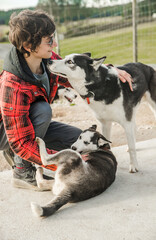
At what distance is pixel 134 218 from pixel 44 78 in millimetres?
1504

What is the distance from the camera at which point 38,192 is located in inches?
107

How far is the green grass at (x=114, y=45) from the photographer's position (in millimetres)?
10935

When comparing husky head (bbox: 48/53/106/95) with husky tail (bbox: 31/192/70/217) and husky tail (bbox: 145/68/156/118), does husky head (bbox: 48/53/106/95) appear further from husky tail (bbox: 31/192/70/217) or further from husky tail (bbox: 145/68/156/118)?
husky tail (bbox: 31/192/70/217)

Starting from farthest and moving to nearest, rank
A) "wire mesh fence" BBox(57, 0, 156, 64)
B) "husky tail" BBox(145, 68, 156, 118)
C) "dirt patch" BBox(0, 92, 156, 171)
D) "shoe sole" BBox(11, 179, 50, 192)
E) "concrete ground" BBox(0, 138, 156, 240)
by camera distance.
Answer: "wire mesh fence" BBox(57, 0, 156, 64) → "dirt patch" BBox(0, 92, 156, 171) → "husky tail" BBox(145, 68, 156, 118) → "shoe sole" BBox(11, 179, 50, 192) → "concrete ground" BBox(0, 138, 156, 240)

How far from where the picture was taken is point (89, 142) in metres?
3.16

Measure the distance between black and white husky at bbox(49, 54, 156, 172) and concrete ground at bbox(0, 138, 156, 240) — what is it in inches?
19.1

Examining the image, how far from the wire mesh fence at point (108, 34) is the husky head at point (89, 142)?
730cm

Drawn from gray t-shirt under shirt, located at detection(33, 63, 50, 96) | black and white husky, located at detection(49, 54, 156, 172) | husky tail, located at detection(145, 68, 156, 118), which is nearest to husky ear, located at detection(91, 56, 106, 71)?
black and white husky, located at detection(49, 54, 156, 172)

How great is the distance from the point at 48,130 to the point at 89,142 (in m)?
0.47

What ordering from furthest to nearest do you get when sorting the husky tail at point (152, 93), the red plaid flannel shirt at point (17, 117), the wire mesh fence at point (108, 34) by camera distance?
1. the wire mesh fence at point (108, 34)
2. the husky tail at point (152, 93)
3. the red plaid flannel shirt at point (17, 117)

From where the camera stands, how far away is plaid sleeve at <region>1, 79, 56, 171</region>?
8.14 ft

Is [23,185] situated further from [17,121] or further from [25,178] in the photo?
[17,121]

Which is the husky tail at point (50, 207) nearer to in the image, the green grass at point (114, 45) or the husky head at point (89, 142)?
the husky head at point (89, 142)

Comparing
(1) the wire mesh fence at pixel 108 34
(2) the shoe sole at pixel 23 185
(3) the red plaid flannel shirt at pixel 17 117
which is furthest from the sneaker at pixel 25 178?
(1) the wire mesh fence at pixel 108 34
